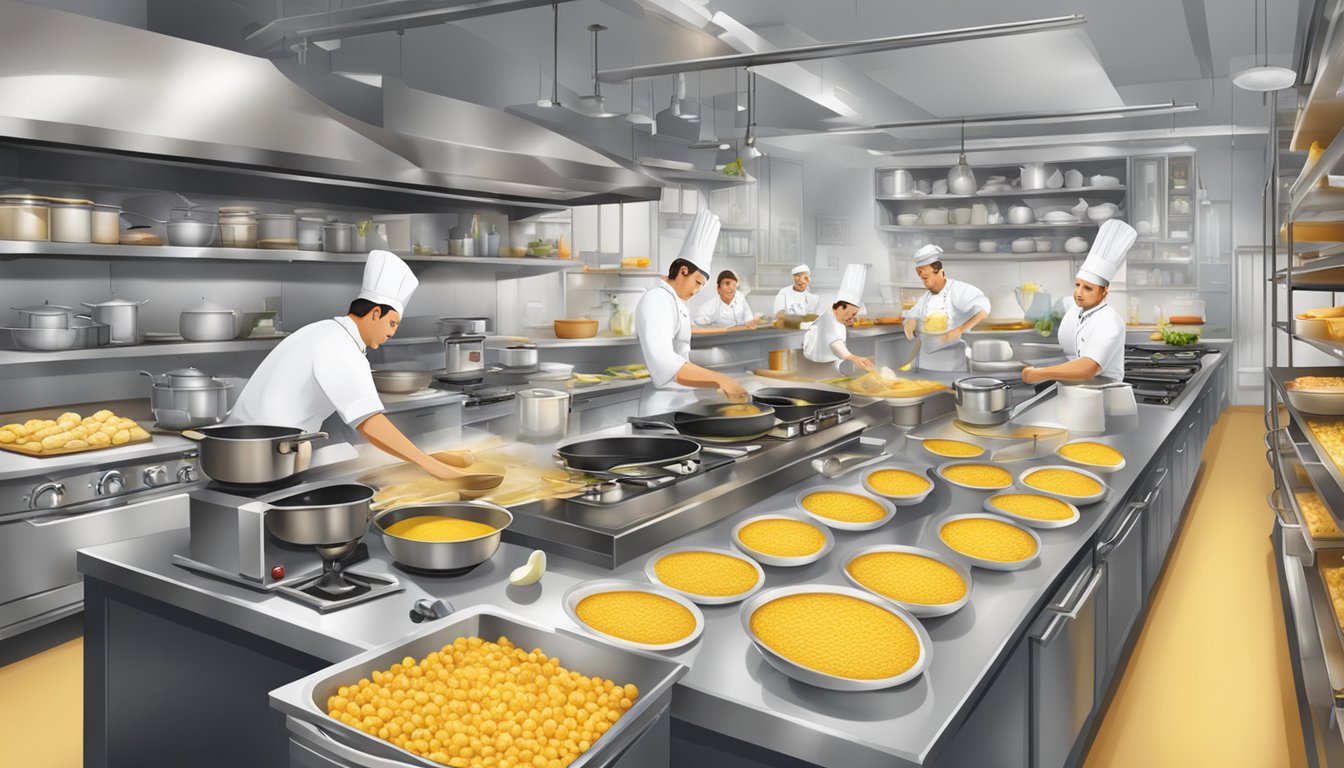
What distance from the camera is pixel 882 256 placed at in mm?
11594

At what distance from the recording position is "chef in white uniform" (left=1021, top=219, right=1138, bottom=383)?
14.6 feet

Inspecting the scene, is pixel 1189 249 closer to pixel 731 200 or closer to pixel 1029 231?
pixel 1029 231

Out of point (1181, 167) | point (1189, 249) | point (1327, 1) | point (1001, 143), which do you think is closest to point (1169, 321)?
point (1189, 249)

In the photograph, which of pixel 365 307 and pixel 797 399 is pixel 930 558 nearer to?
pixel 797 399

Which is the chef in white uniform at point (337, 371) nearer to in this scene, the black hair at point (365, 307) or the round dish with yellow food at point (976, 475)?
the black hair at point (365, 307)

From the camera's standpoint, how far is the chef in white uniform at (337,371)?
3.01m

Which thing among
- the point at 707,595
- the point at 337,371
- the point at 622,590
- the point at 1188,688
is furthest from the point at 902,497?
the point at 337,371

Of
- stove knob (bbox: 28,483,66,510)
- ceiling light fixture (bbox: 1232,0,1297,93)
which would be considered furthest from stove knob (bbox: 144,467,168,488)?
ceiling light fixture (bbox: 1232,0,1297,93)

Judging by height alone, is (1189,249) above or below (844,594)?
above

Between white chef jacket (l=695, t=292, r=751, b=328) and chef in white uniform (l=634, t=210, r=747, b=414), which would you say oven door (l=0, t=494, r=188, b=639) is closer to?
chef in white uniform (l=634, t=210, r=747, b=414)

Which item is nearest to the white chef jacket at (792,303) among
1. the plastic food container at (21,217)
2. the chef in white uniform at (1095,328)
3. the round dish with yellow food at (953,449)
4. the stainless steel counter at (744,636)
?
the chef in white uniform at (1095,328)

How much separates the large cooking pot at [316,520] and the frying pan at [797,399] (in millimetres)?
1546

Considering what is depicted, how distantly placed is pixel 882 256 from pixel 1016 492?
942 cm

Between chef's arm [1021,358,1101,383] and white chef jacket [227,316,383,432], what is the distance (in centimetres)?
300
